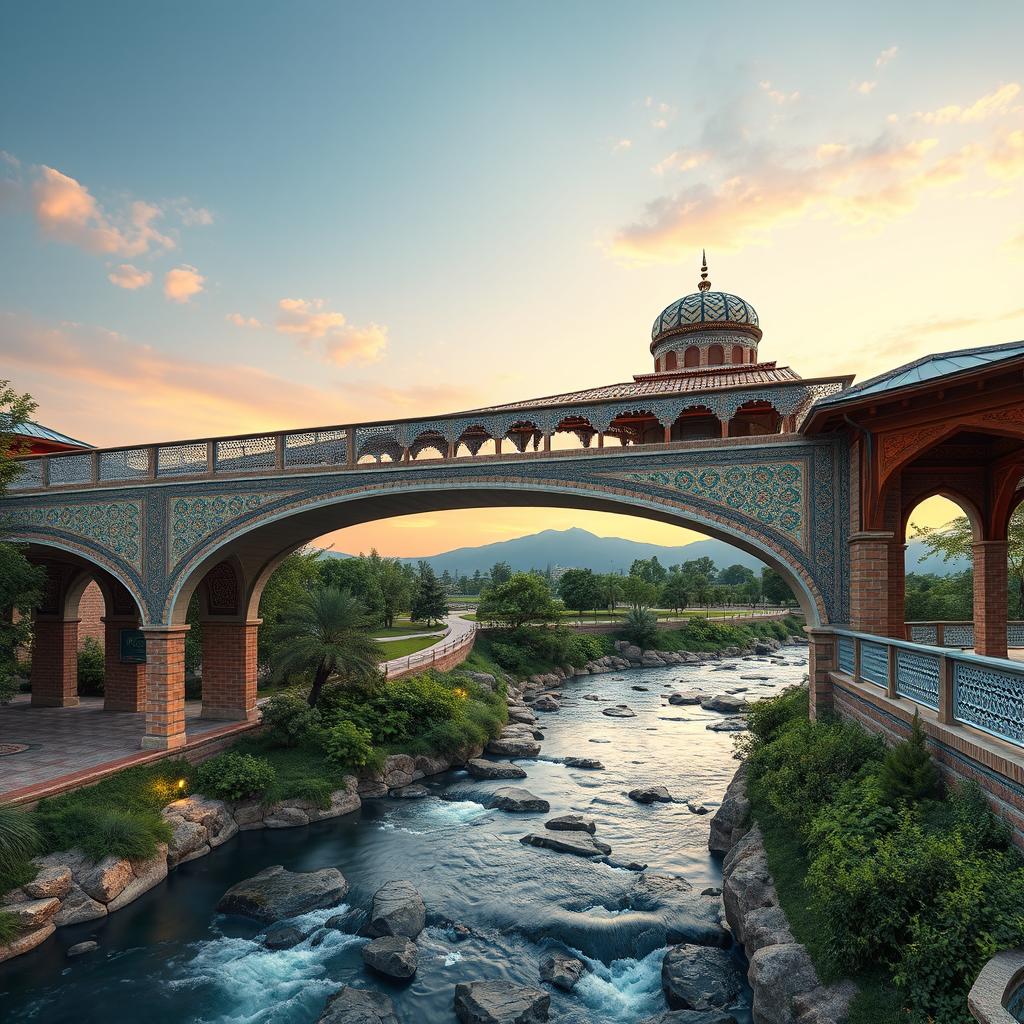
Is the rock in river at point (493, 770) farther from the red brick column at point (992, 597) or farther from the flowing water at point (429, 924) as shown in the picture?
the red brick column at point (992, 597)

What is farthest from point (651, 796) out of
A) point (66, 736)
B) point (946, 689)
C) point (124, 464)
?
point (124, 464)

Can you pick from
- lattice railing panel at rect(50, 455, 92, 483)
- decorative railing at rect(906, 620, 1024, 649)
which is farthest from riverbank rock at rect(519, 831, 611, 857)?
lattice railing panel at rect(50, 455, 92, 483)

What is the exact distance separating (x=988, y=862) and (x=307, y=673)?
47.7ft

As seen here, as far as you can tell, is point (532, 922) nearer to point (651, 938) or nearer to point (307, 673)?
point (651, 938)

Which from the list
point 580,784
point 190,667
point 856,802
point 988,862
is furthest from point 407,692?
point 988,862

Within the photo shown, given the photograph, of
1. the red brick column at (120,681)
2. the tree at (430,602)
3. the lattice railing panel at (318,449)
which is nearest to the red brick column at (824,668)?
the lattice railing panel at (318,449)

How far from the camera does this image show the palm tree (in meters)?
15.2

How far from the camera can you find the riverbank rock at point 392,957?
8.15m

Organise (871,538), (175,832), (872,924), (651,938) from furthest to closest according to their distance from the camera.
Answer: (175,832), (871,538), (651,938), (872,924)

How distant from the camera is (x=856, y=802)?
6633mm

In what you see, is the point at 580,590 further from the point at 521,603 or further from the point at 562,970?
the point at 562,970

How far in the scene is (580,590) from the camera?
4994 cm

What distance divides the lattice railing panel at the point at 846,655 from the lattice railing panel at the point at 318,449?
384 inches

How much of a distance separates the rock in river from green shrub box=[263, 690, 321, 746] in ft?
13.4
